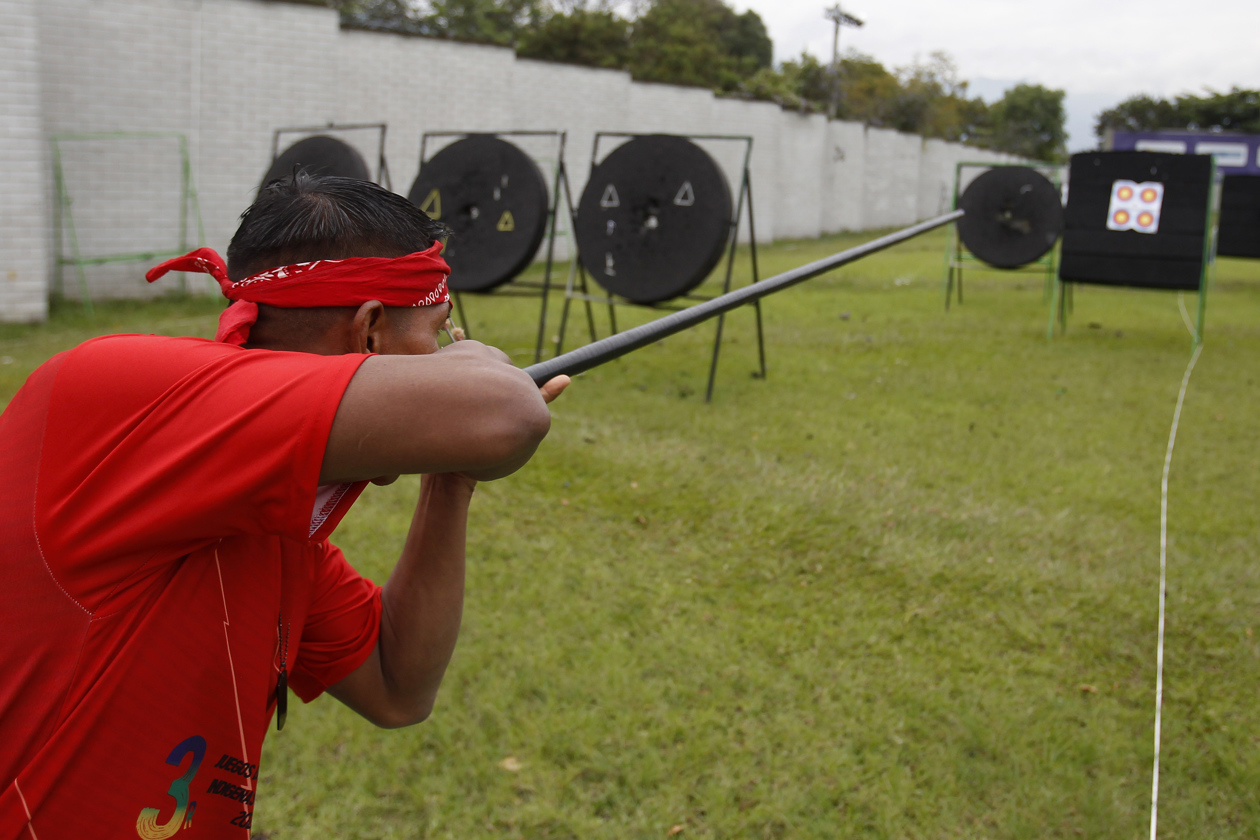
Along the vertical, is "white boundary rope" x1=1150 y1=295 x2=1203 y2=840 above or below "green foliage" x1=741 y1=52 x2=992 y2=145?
below

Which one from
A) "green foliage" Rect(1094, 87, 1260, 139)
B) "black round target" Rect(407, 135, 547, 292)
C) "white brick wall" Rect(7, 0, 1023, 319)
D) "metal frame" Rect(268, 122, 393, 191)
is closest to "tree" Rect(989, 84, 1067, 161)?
"green foliage" Rect(1094, 87, 1260, 139)

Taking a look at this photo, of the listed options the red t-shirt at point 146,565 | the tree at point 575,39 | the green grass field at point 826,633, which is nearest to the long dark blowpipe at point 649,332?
the red t-shirt at point 146,565

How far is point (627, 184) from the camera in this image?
5891mm

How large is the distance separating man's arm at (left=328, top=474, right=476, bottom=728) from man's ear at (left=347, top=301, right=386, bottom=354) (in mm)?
271

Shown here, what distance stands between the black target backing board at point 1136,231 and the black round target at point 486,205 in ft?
15.8

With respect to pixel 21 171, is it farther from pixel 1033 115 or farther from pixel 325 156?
pixel 1033 115

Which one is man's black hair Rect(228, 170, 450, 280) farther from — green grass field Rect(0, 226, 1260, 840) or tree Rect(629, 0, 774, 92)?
tree Rect(629, 0, 774, 92)

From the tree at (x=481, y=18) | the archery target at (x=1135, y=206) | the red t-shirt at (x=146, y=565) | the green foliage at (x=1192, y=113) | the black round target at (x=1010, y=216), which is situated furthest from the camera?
the green foliage at (x=1192, y=113)

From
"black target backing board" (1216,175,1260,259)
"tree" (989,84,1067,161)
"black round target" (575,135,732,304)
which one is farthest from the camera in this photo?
"tree" (989,84,1067,161)

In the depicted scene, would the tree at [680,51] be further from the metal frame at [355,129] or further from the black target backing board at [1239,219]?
the metal frame at [355,129]

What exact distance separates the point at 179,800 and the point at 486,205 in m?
5.71

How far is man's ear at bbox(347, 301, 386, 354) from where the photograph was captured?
99 centimetres

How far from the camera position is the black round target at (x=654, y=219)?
18.1ft

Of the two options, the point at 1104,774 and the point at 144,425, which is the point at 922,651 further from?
the point at 144,425
